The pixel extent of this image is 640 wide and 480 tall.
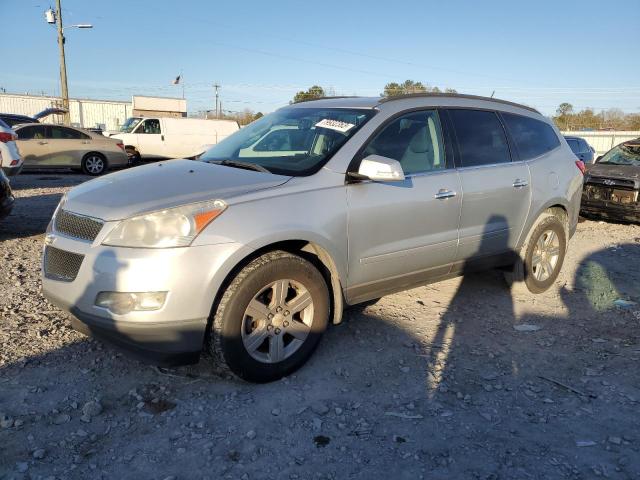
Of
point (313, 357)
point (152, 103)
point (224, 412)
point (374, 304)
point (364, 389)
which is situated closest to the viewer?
point (224, 412)

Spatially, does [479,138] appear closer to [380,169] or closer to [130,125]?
[380,169]

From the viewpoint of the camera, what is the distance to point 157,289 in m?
2.76

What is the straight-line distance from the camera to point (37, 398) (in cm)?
300

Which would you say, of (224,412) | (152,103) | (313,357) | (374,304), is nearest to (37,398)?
(224,412)

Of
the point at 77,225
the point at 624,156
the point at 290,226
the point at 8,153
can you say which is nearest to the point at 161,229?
the point at 77,225

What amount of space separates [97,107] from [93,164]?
35.3 metres

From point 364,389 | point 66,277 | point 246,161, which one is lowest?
point 364,389

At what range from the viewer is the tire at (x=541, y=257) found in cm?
494

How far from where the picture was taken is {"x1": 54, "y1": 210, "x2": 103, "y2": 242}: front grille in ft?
9.70

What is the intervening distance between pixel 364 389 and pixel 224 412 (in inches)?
34.9

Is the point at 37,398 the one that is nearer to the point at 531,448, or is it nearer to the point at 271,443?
the point at 271,443

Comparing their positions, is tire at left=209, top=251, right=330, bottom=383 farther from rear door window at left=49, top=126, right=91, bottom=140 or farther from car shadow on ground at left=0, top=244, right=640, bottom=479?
rear door window at left=49, top=126, right=91, bottom=140

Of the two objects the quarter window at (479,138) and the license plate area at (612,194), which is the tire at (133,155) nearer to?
the license plate area at (612,194)

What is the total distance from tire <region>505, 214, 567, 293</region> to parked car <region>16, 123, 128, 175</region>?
1336 cm
